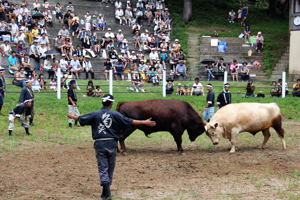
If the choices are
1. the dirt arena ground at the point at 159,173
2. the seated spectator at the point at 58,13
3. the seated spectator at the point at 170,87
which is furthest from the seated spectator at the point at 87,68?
the dirt arena ground at the point at 159,173

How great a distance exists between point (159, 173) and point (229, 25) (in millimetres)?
30389

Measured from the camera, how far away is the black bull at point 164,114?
15430 mm

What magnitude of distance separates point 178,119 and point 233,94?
40.8 feet

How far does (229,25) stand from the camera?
41656 mm

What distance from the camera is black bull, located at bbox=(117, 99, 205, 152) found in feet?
50.6

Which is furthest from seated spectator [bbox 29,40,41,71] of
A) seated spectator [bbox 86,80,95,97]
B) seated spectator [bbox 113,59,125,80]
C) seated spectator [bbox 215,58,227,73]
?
seated spectator [bbox 215,58,227,73]

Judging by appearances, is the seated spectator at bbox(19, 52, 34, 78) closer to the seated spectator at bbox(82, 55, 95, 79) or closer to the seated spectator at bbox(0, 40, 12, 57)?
the seated spectator at bbox(0, 40, 12, 57)

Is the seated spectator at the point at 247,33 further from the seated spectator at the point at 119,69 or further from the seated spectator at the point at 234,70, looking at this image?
the seated spectator at the point at 119,69

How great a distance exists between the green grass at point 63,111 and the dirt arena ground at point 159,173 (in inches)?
38.9

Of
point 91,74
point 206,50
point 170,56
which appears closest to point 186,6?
point 206,50

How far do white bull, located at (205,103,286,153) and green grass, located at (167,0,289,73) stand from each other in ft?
60.6

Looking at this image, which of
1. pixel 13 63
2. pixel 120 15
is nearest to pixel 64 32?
pixel 13 63

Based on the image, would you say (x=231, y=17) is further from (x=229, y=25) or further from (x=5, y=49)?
(x=5, y=49)

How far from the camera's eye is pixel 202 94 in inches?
1057
